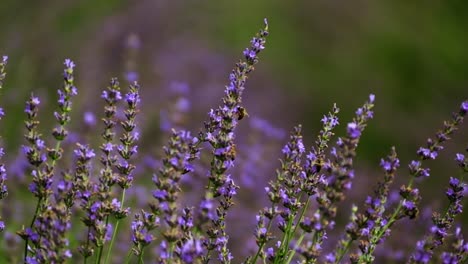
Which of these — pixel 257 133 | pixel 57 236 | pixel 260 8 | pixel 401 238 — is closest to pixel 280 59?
pixel 260 8

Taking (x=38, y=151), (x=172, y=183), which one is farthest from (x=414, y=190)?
(x=38, y=151)

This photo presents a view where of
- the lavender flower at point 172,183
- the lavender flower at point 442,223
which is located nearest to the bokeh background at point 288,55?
the lavender flower at point 442,223

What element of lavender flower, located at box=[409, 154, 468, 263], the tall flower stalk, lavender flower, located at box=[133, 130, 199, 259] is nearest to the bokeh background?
lavender flower, located at box=[409, 154, 468, 263]

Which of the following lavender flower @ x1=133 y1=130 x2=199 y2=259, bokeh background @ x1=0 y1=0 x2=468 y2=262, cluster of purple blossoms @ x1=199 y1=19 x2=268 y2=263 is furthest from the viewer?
bokeh background @ x1=0 y1=0 x2=468 y2=262

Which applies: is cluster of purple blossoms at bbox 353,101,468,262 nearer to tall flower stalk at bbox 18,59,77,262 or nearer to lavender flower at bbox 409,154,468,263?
lavender flower at bbox 409,154,468,263

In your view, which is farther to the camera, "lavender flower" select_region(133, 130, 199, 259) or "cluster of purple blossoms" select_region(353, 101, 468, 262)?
"cluster of purple blossoms" select_region(353, 101, 468, 262)

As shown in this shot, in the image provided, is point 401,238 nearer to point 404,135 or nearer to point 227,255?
point 227,255

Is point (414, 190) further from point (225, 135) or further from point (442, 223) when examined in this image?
point (225, 135)

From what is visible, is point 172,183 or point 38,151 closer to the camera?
point 172,183

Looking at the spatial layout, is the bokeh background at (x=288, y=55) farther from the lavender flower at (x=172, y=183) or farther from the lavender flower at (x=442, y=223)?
the lavender flower at (x=172, y=183)
